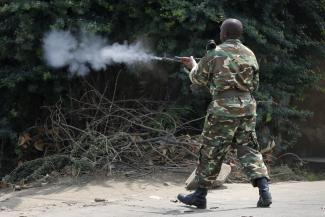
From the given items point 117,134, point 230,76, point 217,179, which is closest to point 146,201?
point 217,179

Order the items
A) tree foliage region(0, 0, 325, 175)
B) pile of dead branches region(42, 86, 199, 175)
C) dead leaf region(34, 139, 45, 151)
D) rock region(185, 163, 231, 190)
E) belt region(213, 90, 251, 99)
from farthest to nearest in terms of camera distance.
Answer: dead leaf region(34, 139, 45, 151) → tree foliage region(0, 0, 325, 175) → pile of dead branches region(42, 86, 199, 175) → rock region(185, 163, 231, 190) → belt region(213, 90, 251, 99)

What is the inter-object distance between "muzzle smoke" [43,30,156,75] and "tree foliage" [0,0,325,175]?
128mm

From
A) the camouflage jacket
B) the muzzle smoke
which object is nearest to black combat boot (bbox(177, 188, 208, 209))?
the camouflage jacket

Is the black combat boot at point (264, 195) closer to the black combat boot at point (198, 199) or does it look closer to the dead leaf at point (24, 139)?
the black combat boot at point (198, 199)

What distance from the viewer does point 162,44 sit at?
9.51 metres

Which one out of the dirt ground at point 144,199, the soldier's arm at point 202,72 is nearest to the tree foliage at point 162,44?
the dirt ground at point 144,199

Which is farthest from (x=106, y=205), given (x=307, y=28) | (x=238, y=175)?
(x=307, y=28)

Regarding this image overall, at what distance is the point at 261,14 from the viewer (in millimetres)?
9828

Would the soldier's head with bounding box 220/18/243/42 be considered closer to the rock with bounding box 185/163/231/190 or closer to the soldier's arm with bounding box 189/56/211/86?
the soldier's arm with bounding box 189/56/211/86

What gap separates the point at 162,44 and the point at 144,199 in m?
2.85

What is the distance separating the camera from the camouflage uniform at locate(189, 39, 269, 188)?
255 inches

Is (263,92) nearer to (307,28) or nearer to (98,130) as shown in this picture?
(307,28)

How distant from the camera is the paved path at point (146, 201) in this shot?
20.9 feet

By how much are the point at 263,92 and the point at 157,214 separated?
3.90 meters
